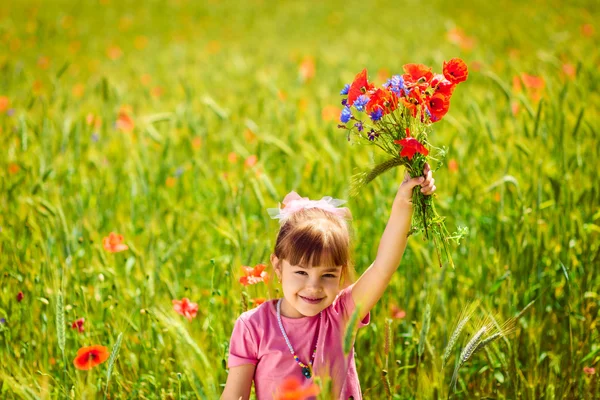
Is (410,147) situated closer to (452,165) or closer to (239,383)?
(239,383)

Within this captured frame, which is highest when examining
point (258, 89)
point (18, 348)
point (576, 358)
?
point (258, 89)

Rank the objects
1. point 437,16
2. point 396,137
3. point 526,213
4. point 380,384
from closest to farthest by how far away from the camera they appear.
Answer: point 396,137 < point 380,384 < point 526,213 < point 437,16

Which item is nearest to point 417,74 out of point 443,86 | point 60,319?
point 443,86

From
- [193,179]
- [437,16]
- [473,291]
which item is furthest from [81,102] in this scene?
[437,16]

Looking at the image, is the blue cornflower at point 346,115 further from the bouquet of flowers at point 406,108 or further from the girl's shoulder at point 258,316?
the girl's shoulder at point 258,316

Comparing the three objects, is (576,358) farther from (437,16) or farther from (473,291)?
(437,16)

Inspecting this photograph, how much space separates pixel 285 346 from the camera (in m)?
1.56

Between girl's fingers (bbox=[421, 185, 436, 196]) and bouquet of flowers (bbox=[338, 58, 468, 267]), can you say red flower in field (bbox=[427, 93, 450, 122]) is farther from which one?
girl's fingers (bbox=[421, 185, 436, 196])

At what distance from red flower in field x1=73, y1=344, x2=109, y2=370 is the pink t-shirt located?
0.29m

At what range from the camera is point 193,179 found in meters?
3.04

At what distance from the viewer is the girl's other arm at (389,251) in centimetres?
149

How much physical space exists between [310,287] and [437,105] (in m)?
0.47

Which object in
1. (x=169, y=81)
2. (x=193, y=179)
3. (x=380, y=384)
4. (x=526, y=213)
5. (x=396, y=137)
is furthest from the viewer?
(x=169, y=81)

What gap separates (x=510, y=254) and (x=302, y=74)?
257 centimetres
